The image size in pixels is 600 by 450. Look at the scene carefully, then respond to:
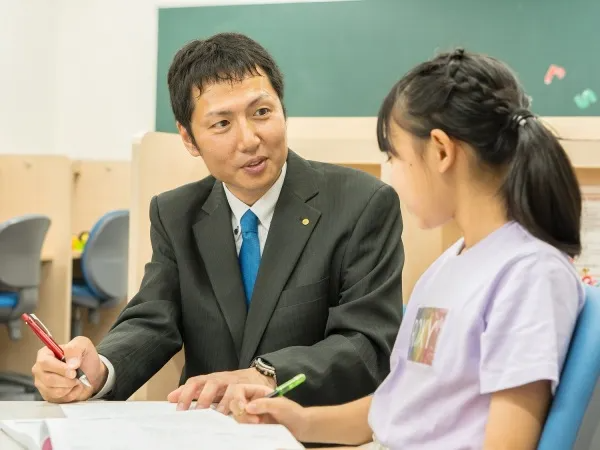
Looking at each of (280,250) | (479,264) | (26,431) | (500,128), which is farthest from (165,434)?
(280,250)

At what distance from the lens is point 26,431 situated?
0.98 metres

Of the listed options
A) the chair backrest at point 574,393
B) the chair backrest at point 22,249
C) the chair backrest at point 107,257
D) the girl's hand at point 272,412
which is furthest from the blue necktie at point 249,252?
the chair backrest at point 107,257

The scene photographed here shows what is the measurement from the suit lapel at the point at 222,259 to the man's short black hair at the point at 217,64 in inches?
7.6

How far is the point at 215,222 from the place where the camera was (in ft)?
5.37

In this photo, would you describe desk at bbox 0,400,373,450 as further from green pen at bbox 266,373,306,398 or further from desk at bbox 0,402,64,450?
green pen at bbox 266,373,306,398

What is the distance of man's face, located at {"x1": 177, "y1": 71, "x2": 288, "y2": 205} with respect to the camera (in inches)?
62.3

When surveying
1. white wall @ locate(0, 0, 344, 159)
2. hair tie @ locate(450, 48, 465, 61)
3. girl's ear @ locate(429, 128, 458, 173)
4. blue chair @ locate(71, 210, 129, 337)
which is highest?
hair tie @ locate(450, 48, 465, 61)

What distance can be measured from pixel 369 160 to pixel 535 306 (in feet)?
4.70

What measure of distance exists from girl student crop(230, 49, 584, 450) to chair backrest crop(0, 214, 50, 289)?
3.66 m

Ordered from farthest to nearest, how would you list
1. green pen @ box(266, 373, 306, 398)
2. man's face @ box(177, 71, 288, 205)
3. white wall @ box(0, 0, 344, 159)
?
1. white wall @ box(0, 0, 344, 159)
2. man's face @ box(177, 71, 288, 205)
3. green pen @ box(266, 373, 306, 398)

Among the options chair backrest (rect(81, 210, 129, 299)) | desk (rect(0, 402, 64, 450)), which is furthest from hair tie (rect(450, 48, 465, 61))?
chair backrest (rect(81, 210, 129, 299))

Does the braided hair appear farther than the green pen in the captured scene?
No

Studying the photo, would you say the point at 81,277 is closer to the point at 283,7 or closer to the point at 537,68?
the point at 283,7

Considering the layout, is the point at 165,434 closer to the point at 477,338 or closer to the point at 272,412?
the point at 272,412
